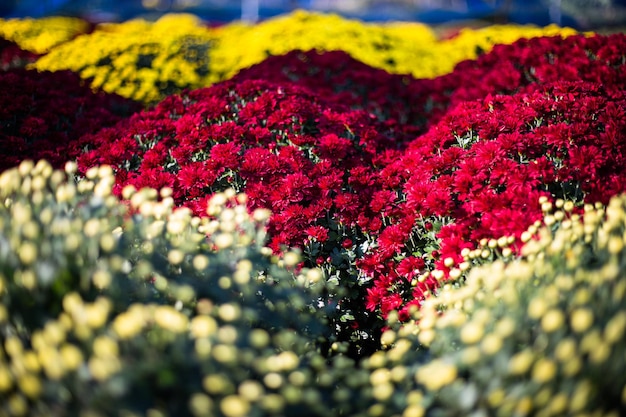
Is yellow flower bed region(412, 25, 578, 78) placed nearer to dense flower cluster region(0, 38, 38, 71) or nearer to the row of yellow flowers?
the row of yellow flowers

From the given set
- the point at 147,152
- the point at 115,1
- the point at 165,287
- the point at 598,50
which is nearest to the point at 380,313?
the point at 165,287

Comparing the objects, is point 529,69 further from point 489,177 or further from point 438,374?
point 438,374

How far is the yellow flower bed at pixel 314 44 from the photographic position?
25.3ft

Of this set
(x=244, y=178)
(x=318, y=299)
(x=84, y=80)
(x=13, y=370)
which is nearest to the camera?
(x=13, y=370)

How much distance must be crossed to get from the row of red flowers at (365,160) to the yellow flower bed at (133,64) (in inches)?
77.6

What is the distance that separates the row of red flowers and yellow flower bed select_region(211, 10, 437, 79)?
3.22m

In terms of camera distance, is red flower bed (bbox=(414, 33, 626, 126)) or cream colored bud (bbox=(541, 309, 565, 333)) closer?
cream colored bud (bbox=(541, 309, 565, 333))

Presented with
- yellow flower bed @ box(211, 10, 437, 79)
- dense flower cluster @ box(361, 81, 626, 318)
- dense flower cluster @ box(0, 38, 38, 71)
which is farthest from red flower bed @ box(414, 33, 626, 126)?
dense flower cluster @ box(0, 38, 38, 71)

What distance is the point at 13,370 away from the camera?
178 centimetres

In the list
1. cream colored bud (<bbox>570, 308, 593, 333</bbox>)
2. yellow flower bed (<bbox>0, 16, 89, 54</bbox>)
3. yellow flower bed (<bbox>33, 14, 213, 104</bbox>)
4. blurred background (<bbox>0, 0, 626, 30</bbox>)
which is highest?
blurred background (<bbox>0, 0, 626, 30</bbox>)

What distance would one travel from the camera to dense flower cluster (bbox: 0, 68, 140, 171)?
407 centimetres

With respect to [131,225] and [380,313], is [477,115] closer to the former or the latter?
[380,313]

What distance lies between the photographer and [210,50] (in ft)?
27.8

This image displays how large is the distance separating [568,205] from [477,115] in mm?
1227
